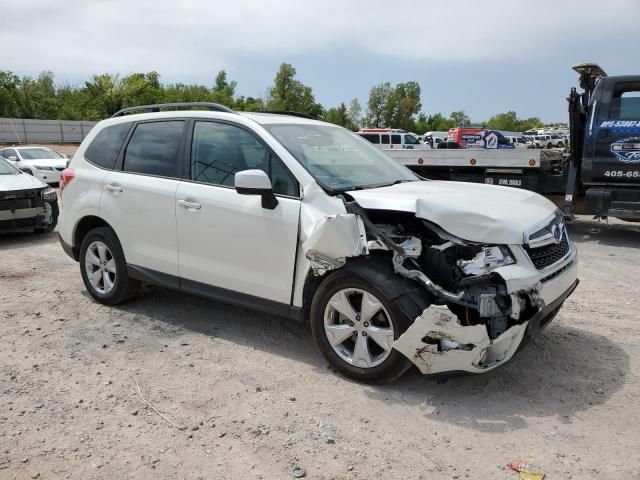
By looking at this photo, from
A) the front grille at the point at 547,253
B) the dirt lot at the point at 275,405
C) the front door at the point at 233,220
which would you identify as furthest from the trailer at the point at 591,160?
the front grille at the point at 547,253

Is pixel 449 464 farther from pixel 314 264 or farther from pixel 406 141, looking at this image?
pixel 406 141

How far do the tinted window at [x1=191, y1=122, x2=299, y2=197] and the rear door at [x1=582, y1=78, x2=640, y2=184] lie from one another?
20.4 feet

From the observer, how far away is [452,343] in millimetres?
3275

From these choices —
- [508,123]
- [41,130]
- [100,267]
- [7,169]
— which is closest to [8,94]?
[41,130]

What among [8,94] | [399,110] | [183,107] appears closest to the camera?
[183,107]

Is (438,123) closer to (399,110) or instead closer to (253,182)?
(399,110)

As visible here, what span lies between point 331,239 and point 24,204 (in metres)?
7.26

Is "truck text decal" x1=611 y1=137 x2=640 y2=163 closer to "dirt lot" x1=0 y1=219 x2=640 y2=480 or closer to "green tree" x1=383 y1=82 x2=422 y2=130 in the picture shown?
"dirt lot" x1=0 y1=219 x2=640 y2=480

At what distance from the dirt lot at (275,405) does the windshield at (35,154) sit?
15.0 meters

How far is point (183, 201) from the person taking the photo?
451cm

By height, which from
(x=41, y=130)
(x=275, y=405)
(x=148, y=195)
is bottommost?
(x=41, y=130)

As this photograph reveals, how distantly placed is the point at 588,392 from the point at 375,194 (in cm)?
191

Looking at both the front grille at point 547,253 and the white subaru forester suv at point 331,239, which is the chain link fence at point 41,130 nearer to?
the white subaru forester suv at point 331,239

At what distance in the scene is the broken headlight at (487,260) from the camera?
133 inches
